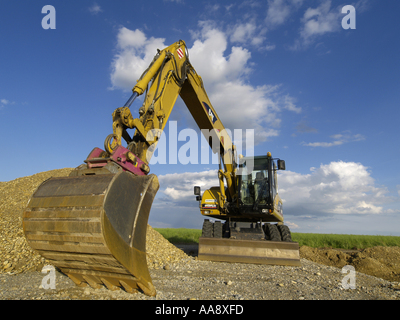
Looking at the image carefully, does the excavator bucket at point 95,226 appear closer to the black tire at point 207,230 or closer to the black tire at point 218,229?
the black tire at point 207,230

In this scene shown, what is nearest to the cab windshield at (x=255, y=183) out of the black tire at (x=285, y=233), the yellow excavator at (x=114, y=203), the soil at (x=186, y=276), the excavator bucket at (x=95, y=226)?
the black tire at (x=285, y=233)

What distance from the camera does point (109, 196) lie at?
10.2 feet

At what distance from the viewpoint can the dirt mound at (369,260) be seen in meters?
8.37

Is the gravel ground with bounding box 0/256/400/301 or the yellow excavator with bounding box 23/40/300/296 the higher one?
the yellow excavator with bounding box 23/40/300/296

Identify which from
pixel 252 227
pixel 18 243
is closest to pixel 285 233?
pixel 252 227

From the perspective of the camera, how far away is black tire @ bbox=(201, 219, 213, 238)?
336 inches

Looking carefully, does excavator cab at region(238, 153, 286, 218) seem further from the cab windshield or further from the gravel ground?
the gravel ground

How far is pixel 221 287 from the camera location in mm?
4613

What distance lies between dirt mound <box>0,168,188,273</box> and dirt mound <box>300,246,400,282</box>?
6.09 meters

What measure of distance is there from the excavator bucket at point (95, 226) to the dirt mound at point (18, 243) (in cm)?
311

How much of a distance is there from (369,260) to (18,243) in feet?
36.0

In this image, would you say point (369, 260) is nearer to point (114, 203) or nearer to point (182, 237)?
point (114, 203)

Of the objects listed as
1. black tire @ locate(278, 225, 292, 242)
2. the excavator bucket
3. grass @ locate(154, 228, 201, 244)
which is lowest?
grass @ locate(154, 228, 201, 244)

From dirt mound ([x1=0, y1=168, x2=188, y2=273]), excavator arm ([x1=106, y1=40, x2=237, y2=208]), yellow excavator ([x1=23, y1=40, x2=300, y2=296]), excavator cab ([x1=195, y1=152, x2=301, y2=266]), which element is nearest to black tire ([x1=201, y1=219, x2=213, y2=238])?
excavator cab ([x1=195, y1=152, x2=301, y2=266])
